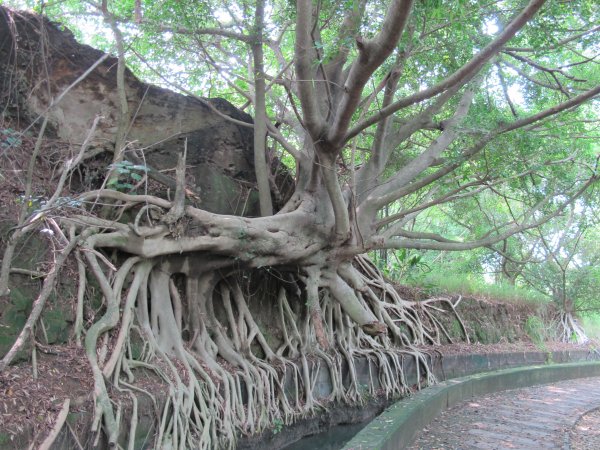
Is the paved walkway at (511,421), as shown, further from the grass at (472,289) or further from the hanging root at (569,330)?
the hanging root at (569,330)

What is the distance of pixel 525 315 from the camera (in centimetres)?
1545

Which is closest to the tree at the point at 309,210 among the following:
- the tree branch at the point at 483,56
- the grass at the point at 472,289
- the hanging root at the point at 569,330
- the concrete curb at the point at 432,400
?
the tree branch at the point at 483,56

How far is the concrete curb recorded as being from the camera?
16.6 ft

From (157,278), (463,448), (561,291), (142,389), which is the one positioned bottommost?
(463,448)

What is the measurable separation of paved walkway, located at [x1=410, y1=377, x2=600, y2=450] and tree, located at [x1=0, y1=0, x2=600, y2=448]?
1317mm

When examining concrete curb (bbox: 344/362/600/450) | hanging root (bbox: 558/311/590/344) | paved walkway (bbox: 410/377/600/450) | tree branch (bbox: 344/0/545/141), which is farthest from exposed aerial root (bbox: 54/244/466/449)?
hanging root (bbox: 558/311/590/344)

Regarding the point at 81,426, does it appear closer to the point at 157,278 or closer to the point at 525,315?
the point at 157,278

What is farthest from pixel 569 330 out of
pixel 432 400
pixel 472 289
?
pixel 432 400

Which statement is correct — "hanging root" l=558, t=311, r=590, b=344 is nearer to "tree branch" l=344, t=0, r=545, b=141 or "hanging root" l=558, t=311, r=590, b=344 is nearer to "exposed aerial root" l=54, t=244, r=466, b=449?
"exposed aerial root" l=54, t=244, r=466, b=449

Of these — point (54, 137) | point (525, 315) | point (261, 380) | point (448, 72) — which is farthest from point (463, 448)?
point (525, 315)

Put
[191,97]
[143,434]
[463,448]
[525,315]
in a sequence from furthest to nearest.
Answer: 1. [525,315]
2. [191,97]
3. [463,448]
4. [143,434]

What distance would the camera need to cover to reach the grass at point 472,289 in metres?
12.8

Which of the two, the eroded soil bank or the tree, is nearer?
the eroded soil bank

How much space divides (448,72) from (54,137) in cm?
538
